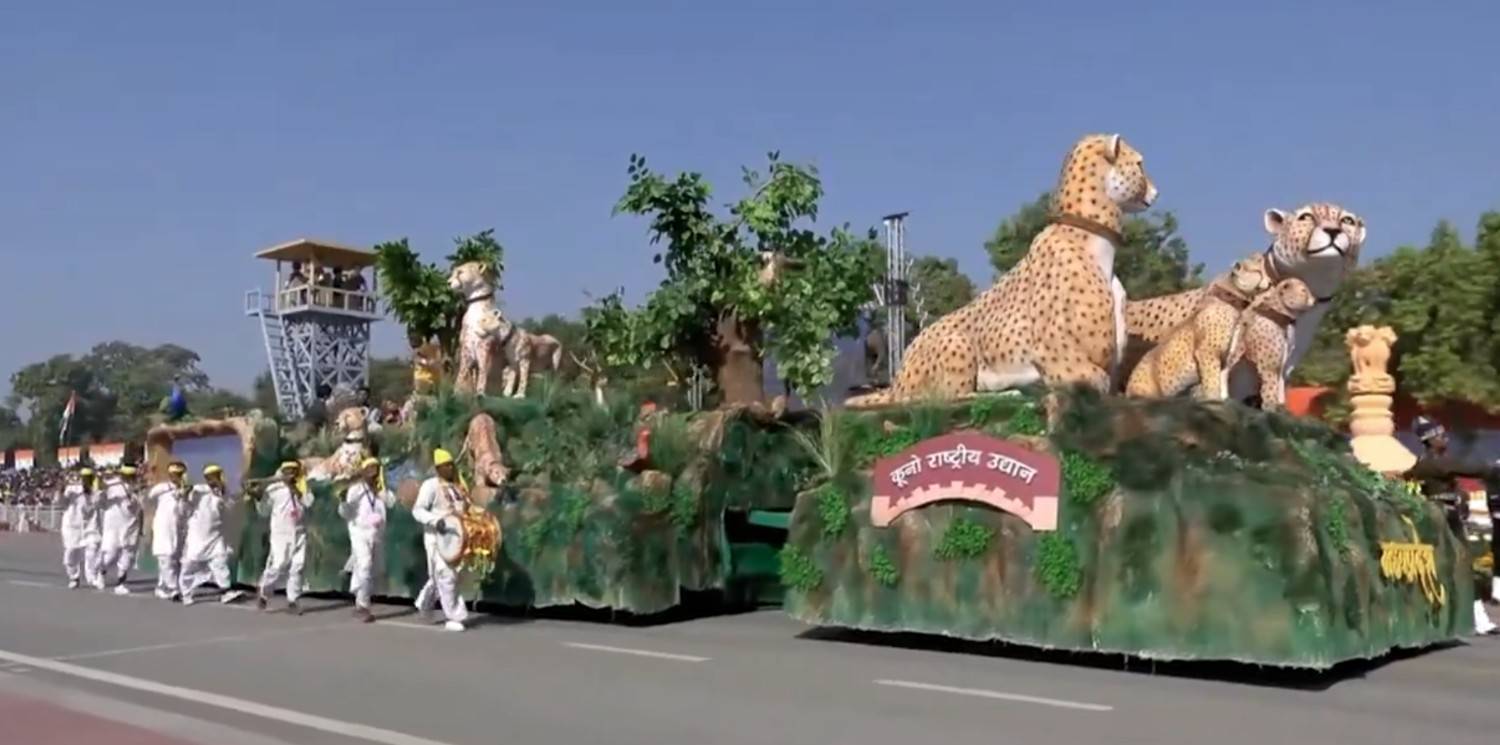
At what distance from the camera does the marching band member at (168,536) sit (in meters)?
17.0

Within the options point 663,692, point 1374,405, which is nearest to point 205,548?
point 663,692

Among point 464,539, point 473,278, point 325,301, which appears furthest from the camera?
point 325,301

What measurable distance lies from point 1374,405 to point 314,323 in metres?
45.0

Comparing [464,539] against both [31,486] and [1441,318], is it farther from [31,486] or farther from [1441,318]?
[31,486]

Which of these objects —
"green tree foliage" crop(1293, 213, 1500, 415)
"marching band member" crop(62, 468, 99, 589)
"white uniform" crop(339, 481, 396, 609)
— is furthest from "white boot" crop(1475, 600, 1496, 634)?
"green tree foliage" crop(1293, 213, 1500, 415)

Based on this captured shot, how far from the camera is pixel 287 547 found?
15367 millimetres

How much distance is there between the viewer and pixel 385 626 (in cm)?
1360

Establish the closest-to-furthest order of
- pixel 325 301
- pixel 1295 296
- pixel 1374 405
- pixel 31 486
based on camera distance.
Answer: pixel 1295 296 → pixel 1374 405 → pixel 31 486 → pixel 325 301

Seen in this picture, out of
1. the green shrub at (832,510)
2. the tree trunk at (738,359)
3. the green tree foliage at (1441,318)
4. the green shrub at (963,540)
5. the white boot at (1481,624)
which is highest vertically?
the green tree foliage at (1441,318)

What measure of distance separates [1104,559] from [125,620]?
9.46 m

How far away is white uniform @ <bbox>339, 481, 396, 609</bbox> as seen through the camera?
1400cm

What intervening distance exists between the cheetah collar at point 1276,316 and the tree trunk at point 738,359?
8.37m

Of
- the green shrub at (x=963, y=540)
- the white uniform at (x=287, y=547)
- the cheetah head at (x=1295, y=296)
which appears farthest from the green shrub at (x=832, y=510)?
the white uniform at (x=287, y=547)

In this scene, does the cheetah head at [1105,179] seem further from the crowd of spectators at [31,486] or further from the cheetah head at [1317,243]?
the crowd of spectators at [31,486]
